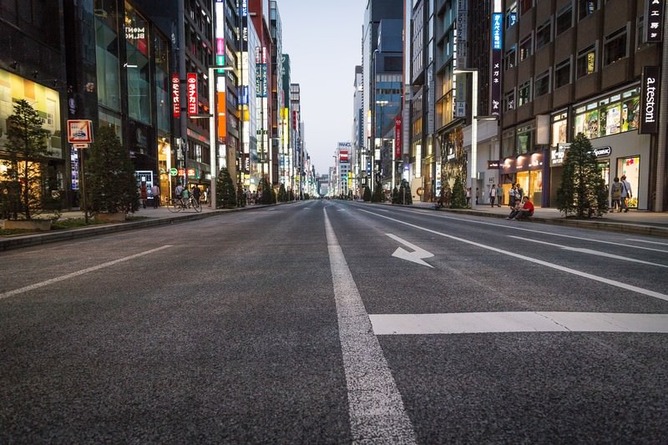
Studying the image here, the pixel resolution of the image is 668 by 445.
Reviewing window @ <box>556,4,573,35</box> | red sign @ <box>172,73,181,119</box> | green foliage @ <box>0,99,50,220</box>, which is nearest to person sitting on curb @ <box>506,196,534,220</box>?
green foliage @ <box>0,99,50,220</box>

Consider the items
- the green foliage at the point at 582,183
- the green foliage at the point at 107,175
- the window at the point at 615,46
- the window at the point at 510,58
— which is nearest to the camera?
the green foliage at the point at 107,175

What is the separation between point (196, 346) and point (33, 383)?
2.70 feet

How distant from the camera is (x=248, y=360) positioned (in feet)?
7.91

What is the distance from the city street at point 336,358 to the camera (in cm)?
170

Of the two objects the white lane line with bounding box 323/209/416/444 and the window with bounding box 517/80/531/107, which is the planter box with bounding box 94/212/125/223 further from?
the window with bounding box 517/80/531/107

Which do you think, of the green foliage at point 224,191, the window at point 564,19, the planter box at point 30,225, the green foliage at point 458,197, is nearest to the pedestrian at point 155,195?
the green foliage at point 224,191

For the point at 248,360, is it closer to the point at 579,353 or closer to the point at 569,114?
the point at 579,353

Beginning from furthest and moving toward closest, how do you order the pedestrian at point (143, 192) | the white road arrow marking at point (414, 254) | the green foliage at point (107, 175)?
the pedestrian at point (143, 192), the green foliage at point (107, 175), the white road arrow marking at point (414, 254)

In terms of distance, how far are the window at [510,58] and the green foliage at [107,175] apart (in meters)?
34.0

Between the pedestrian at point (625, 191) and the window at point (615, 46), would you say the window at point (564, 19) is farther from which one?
the pedestrian at point (625, 191)

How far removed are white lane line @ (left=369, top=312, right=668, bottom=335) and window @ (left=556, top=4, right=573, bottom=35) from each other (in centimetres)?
3203

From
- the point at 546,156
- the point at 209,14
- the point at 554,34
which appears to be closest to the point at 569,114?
the point at 546,156

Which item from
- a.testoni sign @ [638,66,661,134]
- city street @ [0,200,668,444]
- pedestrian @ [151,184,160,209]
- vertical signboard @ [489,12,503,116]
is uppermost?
vertical signboard @ [489,12,503,116]

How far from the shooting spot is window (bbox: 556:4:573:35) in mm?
28966
